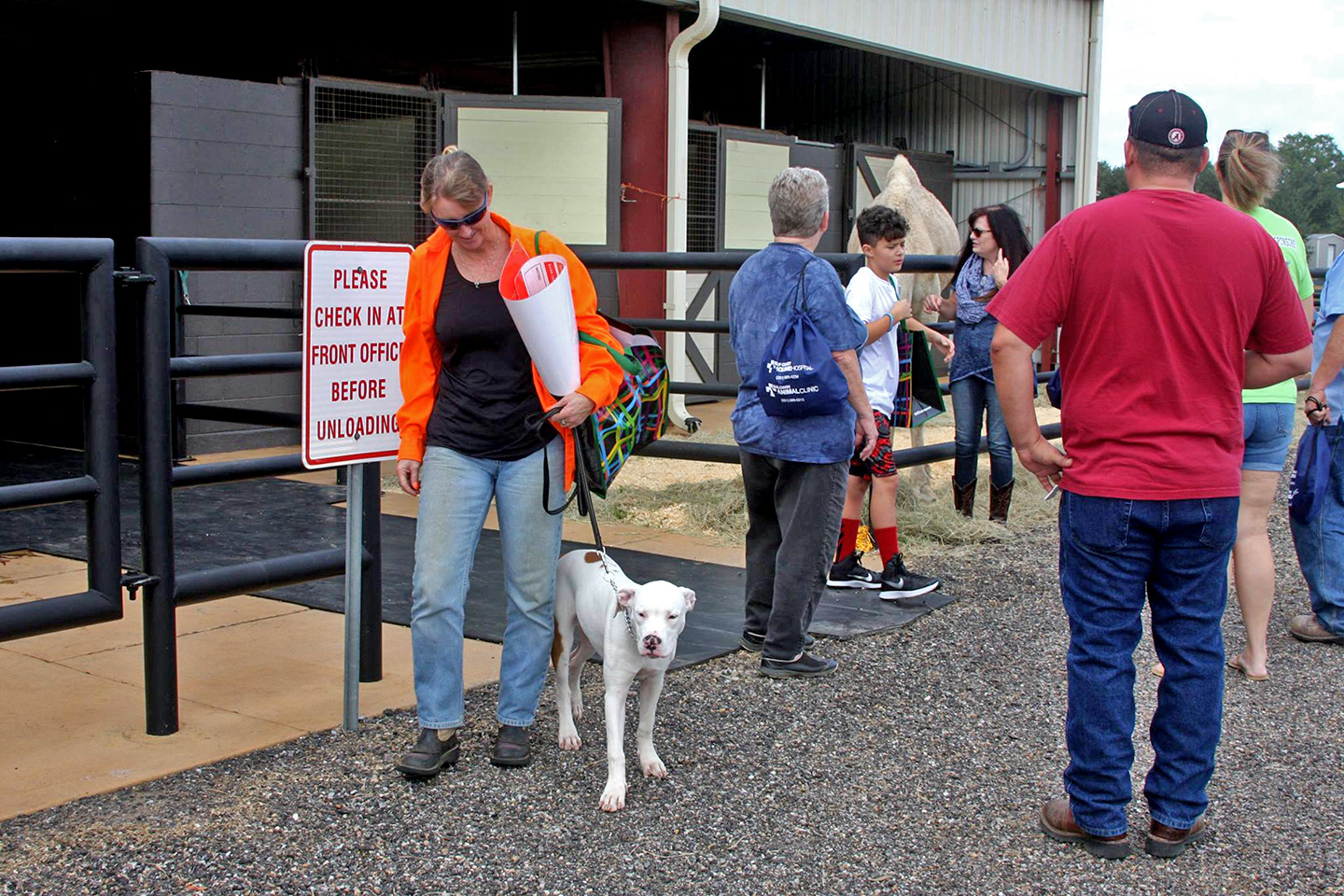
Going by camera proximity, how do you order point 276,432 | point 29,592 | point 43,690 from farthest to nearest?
1. point 276,432
2. point 29,592
3. point 43,690

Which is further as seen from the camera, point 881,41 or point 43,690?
point 881,41

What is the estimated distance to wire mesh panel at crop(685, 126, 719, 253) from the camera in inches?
507

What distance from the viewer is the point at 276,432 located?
10055 millimetres

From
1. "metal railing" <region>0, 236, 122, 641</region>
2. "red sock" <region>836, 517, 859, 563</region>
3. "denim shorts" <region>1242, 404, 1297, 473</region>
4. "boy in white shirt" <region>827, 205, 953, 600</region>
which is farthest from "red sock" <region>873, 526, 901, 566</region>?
"metal railing" <region>0, 236, 122, 641</region>

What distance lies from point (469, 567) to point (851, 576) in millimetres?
2838

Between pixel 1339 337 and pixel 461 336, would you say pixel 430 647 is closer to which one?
pixel 461 336

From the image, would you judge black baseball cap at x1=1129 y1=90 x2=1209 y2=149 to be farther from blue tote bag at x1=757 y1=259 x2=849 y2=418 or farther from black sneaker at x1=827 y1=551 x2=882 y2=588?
black sneaker at x1=827 y1=551 x2=882 y2=588

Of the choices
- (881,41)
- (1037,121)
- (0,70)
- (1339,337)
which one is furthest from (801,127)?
(1339,337)

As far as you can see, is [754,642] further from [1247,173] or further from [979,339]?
[979,339]

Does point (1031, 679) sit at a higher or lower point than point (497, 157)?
lower

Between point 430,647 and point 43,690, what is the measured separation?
5.16 ft

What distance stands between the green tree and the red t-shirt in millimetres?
36513

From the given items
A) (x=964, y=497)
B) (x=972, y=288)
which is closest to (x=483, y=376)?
(x=972, y=288)

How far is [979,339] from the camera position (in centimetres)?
739
